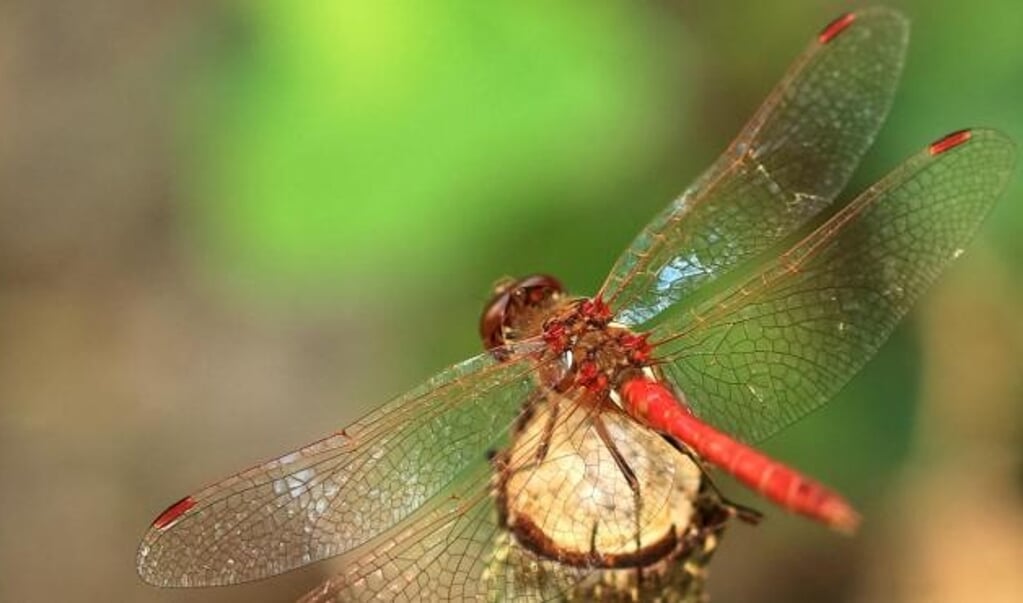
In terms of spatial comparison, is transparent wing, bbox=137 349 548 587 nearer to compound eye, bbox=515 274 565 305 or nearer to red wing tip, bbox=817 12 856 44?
compound eye, bbox=515 274 565 305

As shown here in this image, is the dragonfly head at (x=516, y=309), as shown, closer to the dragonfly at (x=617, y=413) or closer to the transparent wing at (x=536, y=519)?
the dragonfly at (x=617, y=413)

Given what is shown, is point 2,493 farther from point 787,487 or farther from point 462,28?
point 787,487

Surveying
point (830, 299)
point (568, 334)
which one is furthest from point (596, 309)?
point (830, 299)

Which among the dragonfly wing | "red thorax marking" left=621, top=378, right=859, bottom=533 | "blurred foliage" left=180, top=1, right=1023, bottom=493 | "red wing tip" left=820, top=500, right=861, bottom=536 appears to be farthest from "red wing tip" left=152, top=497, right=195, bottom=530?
"blurred foliage" left=180, top=1, right=1023, bottom=493

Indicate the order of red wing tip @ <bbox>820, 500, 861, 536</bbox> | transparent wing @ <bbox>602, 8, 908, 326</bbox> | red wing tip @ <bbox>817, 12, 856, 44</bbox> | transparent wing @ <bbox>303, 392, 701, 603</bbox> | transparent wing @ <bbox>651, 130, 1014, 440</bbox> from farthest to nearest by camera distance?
red wing tip @ <bbox>817, 12, 856, 44</bbox> < transparent wing @ <bbox>602, 8, 908, 326</bbox> < transparent wing @ <bbox>651, 130, 1014, 440</bbox> < transparent wing @ <bbox>303, 392, 701, 603</bbox> < red wing tip @ <bbox>820, 500, 861, 536</bbox>

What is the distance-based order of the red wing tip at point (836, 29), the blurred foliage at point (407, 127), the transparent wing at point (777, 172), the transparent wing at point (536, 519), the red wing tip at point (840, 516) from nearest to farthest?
1. the red wing tip at point (840, 516)
2. the transparent wing at point (536, 519)
3. the transparent wing at point (777, 172)
4. the red wing tip at point (836, 29)
5. the blurred foliage at point (407, 127)

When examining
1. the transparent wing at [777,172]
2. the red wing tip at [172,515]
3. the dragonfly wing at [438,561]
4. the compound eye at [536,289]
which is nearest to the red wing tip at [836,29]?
the transparent wing at [777,172]
